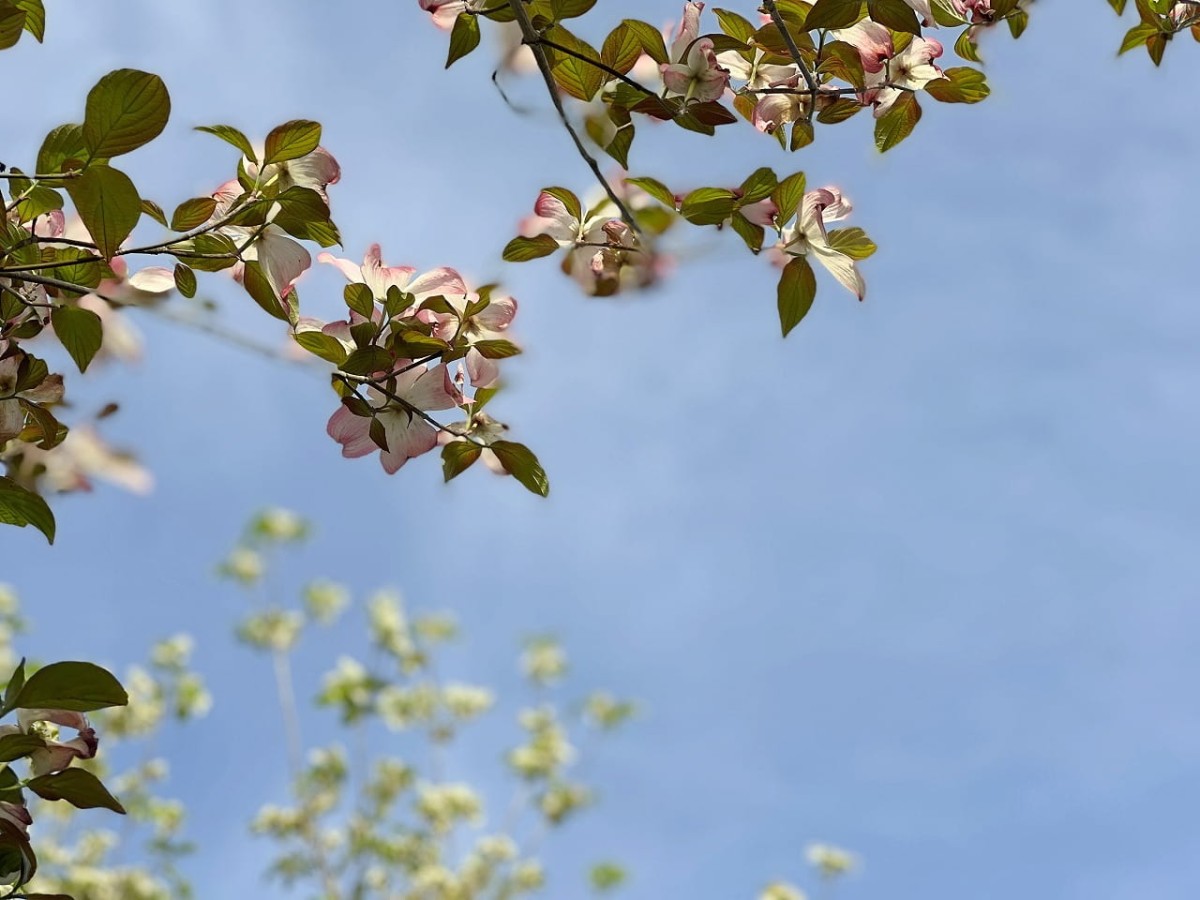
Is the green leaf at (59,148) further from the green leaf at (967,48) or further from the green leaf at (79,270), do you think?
the green leaf at (967,48)

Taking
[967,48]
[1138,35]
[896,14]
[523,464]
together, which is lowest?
[523,464]

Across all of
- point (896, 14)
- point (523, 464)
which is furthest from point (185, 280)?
point (896, 14)

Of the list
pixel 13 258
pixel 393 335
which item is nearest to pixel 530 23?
pixel 393 335

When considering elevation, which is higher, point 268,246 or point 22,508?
point 268,246

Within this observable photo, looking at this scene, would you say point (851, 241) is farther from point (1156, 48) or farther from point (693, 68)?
point (1156, 48)

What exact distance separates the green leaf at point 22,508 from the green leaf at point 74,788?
145mm

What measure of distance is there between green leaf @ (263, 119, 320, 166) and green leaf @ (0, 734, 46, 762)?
34 cm

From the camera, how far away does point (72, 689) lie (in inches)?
20.5

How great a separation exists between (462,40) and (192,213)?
221 mm

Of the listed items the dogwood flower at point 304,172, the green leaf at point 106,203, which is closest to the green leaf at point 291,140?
the dogwood flower at point 304,172

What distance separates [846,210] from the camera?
0.73m

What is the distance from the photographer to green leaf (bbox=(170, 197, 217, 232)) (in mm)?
634

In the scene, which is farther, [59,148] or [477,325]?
[477,325]

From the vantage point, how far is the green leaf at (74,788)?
56cm
